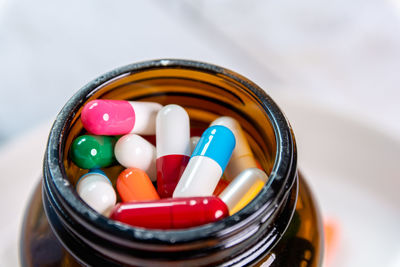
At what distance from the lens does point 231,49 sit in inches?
60.9

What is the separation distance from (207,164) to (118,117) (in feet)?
0.49

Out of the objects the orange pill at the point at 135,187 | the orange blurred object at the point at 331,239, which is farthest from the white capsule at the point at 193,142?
the orange blurred object at the point at 331,239

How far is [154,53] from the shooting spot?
153 cm

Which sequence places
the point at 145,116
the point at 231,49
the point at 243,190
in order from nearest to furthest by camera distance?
the point at 243,190, the point at 145,116, the point at 231,49

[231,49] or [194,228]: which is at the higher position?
[231,49]

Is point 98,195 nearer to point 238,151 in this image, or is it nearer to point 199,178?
point 199,178

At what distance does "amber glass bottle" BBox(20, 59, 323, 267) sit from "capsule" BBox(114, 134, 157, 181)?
71 millimetres

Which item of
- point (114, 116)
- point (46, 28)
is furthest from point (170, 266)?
point (46, 28)

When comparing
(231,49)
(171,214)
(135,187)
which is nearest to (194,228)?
(171,214)

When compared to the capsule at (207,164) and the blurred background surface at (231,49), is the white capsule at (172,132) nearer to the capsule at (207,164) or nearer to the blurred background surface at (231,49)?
the capsule at (207,164)

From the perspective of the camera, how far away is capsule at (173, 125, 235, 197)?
1.97ft

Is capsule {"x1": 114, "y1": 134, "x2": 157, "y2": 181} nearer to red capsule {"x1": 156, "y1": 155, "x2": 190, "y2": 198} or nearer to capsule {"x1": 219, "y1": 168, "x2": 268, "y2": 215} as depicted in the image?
red capsule {"x1": 156, "y1": 155, "x2": 190, "y2": 198}

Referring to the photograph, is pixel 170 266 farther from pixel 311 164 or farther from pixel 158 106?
pixel 311 164

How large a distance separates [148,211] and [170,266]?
0.07 meters
